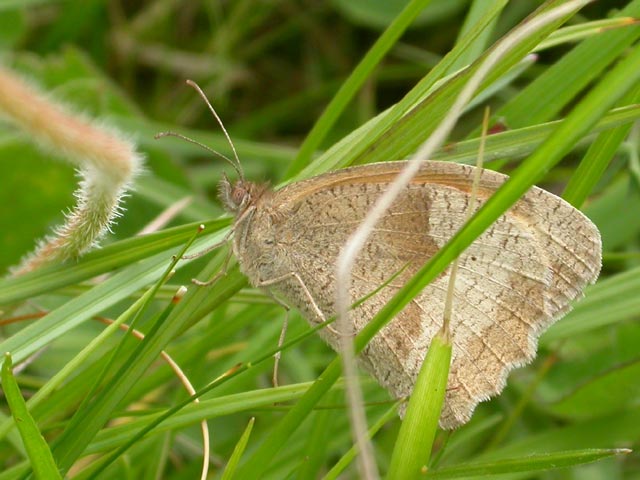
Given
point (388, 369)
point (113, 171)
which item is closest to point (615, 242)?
point (388, 369)

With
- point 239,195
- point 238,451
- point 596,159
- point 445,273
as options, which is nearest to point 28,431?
point 238,451

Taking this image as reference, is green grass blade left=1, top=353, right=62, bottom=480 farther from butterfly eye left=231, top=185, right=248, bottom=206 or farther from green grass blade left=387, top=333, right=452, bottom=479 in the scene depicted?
butterfly eye left=231, top=185, right=248, bottom=206

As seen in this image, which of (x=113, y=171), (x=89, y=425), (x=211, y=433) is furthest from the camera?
(x=211, y=433)

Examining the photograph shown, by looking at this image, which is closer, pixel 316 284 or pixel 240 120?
pixel 316 284

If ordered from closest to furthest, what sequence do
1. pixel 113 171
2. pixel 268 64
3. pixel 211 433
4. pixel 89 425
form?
pixel 113 171, pixel 89 425, pixel 211 433, pixel 268 64

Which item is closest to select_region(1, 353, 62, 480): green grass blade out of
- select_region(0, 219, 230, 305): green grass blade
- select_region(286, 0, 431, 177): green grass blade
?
select_region(0, 219, 230, 305): green grass blade

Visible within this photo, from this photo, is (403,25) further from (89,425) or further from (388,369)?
(89,425)

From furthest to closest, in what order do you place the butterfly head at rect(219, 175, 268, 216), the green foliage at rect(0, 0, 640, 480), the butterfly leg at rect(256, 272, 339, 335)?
1. the butterfly head at rect(219, 175, 268, 216)
2. the butterfly leg at rect(256, 272, 339, 335)
3. the green foliage at rect(0, 0, 640, 480)
